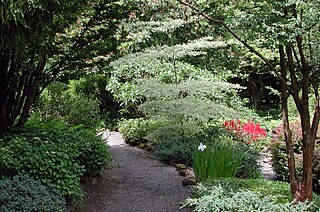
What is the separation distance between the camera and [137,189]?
540 centimetres

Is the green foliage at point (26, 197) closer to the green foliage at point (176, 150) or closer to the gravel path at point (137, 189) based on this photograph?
the gravel path at point (137, 189)

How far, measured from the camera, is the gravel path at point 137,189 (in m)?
4.71

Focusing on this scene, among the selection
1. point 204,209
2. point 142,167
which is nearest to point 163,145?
point 142,167

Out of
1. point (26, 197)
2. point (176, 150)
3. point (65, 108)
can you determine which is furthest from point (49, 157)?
point (65, 108)

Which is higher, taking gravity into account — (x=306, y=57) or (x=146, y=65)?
(x=146, y=65)

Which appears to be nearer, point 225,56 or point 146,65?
point 146,65

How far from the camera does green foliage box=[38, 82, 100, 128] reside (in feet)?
27.1

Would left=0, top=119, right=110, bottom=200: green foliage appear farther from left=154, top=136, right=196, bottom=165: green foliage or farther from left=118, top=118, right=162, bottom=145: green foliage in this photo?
left=118, top=118, right=162, bottom=145: green foliage

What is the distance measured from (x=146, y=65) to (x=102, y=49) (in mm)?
3342

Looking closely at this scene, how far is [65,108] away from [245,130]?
4046 mm

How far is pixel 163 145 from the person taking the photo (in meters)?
7.39

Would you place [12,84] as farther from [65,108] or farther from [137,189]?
[65,108]

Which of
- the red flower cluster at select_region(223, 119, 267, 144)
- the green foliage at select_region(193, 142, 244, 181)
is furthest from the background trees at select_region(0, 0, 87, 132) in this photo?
the red flower cluster at select_region(223, 119, 267, 144)

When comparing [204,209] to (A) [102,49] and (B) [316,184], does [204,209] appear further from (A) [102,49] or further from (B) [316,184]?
(A) [102,49]
